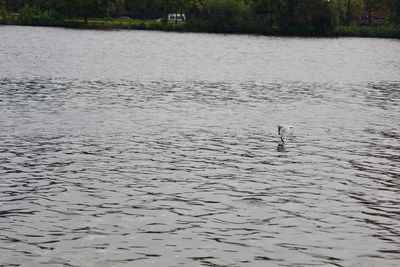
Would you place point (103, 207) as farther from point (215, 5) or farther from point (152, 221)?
point (215, 5)

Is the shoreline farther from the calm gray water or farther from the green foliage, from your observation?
the calm gray water

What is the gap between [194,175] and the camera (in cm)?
2736

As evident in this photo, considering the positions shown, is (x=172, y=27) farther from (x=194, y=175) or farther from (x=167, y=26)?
(x=194, y=175)

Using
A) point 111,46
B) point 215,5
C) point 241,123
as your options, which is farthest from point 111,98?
point 215,5

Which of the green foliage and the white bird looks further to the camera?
the green foliage

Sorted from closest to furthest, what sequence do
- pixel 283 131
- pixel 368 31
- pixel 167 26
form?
pixel 283 131 < pixel 167 26 < pixel 368 31

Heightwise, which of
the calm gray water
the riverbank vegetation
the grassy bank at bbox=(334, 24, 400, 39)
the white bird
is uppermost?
the riverbank vegetation

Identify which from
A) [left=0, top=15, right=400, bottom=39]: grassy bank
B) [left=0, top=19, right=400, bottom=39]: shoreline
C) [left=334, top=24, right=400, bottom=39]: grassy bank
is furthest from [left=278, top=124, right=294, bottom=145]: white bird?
[left=334, top=24, right=400, bottom=39]: grassy bank

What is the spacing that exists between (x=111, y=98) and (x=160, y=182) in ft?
82.6

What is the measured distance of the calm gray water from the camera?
19125mm

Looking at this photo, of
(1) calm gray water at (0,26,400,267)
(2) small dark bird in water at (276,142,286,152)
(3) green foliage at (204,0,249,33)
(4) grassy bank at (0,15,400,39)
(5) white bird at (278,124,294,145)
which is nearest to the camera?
(1) calm gray water at (0,26,400,267)

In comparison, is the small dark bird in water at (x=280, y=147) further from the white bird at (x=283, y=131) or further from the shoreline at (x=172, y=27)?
the shoreline at (x=172, y=27)

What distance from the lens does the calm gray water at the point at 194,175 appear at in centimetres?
1912

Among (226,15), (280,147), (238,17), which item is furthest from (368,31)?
(280,147)
